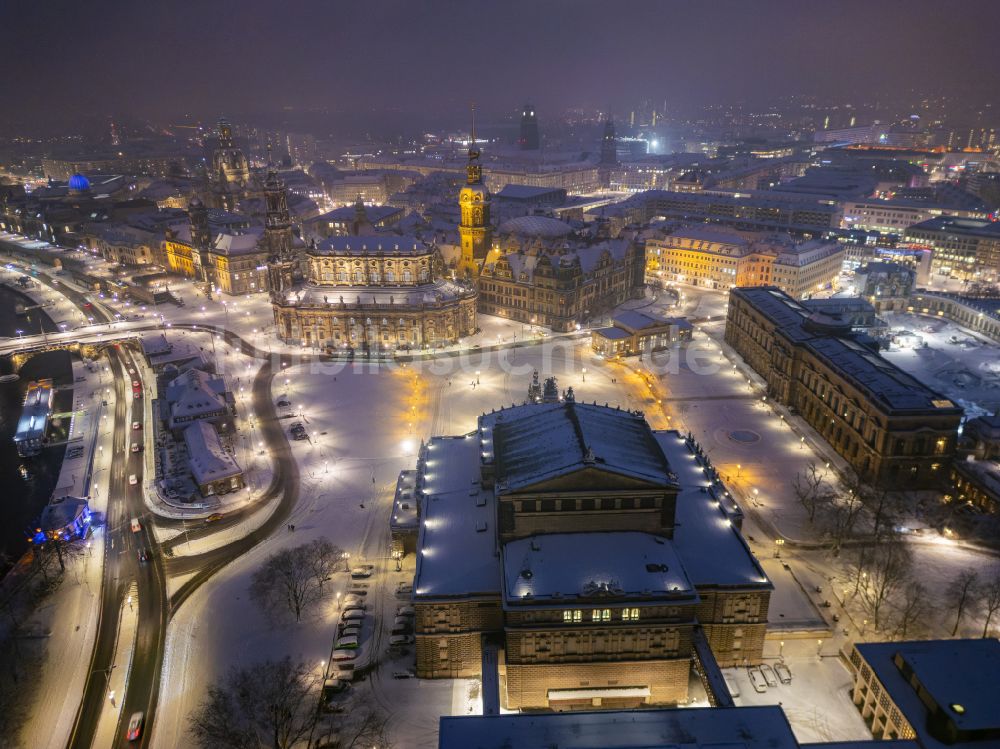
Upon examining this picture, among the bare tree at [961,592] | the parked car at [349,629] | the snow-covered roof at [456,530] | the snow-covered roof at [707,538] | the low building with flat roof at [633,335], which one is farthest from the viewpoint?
the low building with flat roof at [633,335]

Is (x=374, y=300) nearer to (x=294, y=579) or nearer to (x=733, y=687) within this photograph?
(x=294, y=579)

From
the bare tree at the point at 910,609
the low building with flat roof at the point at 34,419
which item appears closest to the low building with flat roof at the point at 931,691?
the bare tree at the point at 910,609

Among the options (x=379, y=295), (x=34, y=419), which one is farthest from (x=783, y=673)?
(x=379, y=295)

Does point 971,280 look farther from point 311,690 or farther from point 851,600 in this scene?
point 311,690

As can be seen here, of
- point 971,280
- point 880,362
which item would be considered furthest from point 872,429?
point 971,280

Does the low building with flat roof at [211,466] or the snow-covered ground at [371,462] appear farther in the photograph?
the low building with flat roof at [211,466]

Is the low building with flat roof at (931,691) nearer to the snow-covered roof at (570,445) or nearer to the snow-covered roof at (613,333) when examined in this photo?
the snow-covered roof at (570,445)
